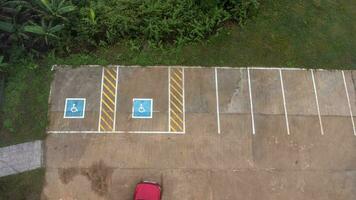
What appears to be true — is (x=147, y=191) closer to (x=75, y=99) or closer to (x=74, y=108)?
(x=74, y=108)

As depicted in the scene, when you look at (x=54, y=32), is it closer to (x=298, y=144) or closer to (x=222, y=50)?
(x=222, y=50)

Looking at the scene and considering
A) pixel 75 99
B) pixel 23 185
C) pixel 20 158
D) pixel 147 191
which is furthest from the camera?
pixel 75 99

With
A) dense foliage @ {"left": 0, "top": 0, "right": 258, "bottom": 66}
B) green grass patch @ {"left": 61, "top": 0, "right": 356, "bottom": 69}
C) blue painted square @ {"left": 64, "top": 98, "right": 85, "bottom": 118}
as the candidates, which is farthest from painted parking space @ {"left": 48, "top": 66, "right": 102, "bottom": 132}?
dense foliage @ {"left": 0, "top": 0, "right": 258, "bottom": 66}

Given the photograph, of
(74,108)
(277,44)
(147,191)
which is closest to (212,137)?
(147,191)

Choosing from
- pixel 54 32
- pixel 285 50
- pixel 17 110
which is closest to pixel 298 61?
pixel 285 50

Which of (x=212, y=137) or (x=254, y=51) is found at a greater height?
(x=254, y=51)

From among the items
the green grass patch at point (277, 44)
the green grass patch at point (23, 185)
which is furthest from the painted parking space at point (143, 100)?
the green grass patch at point (23, 185)

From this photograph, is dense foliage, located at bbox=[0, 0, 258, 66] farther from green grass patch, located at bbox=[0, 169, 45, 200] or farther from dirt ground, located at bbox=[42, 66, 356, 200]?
green grass patch, located at bbox=[0, 169, 45, 200]

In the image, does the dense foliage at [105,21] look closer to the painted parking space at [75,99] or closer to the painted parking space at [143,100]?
the painted parking space at [75,99]

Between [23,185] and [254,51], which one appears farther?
[254,51]
